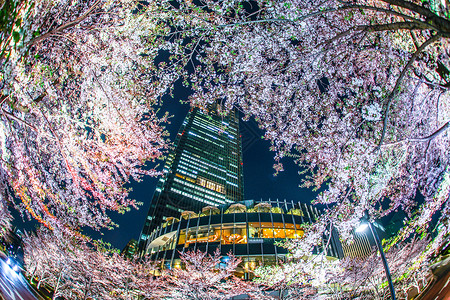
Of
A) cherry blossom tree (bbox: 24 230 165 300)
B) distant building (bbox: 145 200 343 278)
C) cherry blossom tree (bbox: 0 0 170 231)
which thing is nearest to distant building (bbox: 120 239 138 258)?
distant building (bbox: 145 200 343 278)

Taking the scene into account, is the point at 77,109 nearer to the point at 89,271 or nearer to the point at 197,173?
the point at 89,271

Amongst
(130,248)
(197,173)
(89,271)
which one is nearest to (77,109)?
(89,271)

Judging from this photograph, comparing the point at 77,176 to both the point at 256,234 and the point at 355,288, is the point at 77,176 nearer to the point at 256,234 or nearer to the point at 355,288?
the point at 355,288

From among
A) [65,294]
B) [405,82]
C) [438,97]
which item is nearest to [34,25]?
[405,82]

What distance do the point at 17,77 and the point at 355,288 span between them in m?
20.8

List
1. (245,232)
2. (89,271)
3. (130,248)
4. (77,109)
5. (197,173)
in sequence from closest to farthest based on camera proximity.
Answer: (77,109) < (89,271) < (245,232) < (197,173) < (130,248)

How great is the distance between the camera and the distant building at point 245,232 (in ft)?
87.3

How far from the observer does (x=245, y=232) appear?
94.7ft

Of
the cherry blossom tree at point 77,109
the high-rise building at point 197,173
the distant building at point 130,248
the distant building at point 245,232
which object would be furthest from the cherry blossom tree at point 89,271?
the distant building at point 130,248

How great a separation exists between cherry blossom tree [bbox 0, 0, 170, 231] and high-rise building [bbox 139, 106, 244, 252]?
70055 millimetres

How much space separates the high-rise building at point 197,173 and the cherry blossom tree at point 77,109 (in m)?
70.1

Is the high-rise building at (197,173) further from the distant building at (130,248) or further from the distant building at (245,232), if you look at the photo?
the distant building at (245,232)

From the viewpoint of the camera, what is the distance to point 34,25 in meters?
4.07

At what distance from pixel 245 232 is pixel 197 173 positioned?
6646 cm
